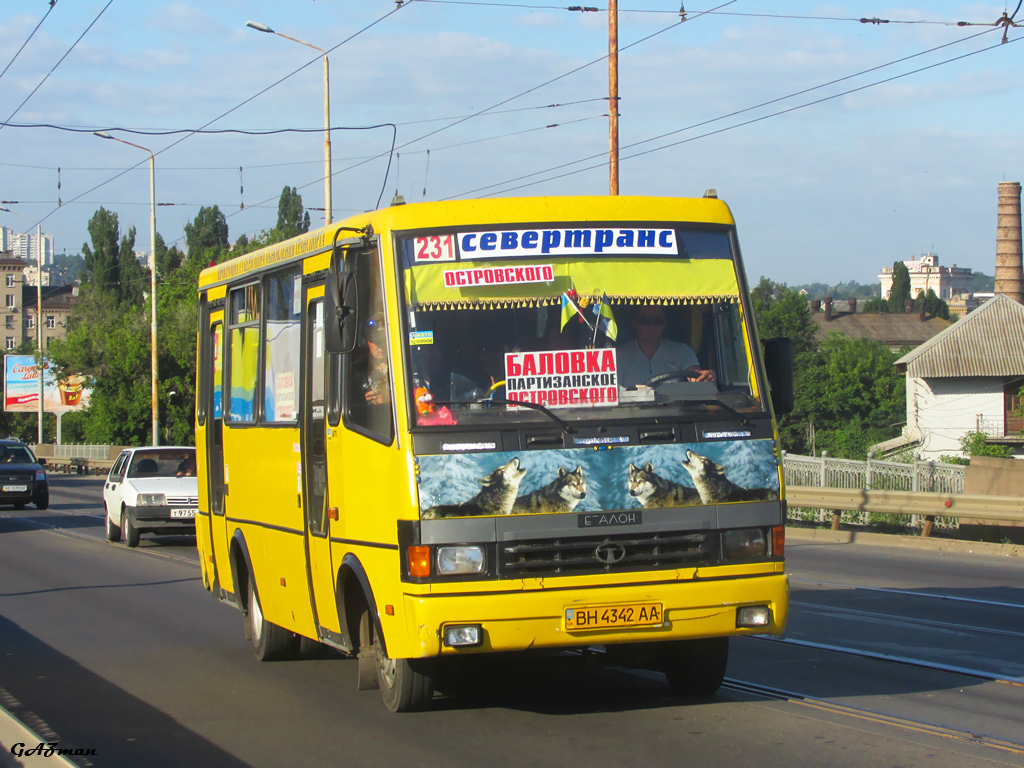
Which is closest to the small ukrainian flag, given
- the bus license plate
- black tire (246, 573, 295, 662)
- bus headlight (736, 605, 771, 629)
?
the bus license plate

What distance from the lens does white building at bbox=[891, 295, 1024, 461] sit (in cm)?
7231

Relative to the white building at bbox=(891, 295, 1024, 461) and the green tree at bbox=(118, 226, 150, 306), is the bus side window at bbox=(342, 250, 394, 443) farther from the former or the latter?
the green tree at bbox=(118, 226, 150, 306)

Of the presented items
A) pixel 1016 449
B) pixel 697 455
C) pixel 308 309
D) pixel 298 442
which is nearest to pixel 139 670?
pixel 298 442

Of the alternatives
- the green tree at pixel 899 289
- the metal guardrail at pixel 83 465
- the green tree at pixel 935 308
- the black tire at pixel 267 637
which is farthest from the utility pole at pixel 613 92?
the green tree at pixel 899 289

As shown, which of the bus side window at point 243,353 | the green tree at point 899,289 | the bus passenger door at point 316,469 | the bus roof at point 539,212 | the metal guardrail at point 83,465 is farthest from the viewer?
the green tree at point 899,289

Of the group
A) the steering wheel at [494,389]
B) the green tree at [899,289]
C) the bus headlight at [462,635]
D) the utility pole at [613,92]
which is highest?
the green tree at [899,289]

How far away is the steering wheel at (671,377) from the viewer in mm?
6602

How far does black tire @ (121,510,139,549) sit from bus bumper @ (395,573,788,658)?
14562 mm

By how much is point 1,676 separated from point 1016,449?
66.4 meters

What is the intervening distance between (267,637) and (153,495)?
11.5m

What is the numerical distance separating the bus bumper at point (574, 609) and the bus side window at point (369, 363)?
0.94 m

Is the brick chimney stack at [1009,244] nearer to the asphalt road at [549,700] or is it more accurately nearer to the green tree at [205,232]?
the green tree at [205,232]

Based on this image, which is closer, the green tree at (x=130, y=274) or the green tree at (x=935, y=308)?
the green tree at (x=130, y=274)

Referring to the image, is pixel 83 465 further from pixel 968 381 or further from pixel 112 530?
pixel 112 530
